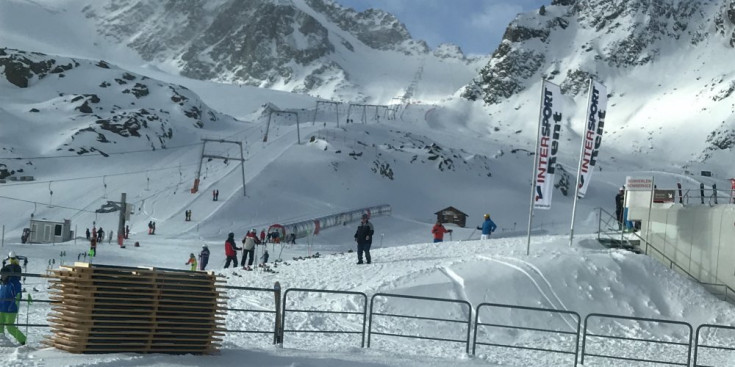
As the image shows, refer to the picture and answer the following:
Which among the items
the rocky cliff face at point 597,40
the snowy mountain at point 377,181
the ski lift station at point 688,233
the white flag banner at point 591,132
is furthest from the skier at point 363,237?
the rocky cliff face at point 597,40

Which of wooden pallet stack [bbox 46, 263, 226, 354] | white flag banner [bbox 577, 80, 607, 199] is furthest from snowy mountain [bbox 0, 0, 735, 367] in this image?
white flag banner [bbox 577, 80, 607, 199]

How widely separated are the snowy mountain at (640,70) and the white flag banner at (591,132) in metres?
105

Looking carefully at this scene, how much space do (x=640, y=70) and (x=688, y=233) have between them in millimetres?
155012

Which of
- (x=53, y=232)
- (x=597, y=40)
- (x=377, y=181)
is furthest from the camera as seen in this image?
(x=597, y=40)

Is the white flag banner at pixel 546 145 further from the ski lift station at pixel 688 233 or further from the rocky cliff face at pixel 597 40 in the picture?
the rocky cliff face at pixel 597 40

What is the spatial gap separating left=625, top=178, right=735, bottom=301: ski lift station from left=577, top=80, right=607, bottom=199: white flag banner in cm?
223

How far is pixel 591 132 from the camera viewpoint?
28.5m

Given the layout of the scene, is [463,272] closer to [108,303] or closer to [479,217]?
[108,303]

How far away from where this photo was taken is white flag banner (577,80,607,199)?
2823 cm

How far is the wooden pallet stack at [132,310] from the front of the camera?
41.1 feet

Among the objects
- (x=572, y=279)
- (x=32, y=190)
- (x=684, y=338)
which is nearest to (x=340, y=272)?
(x=572, y=279)

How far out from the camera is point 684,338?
70.4ft

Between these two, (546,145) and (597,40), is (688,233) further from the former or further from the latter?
(597,40)

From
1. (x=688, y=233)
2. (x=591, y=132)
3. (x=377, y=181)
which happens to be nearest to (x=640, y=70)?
(x=377, y=181)
